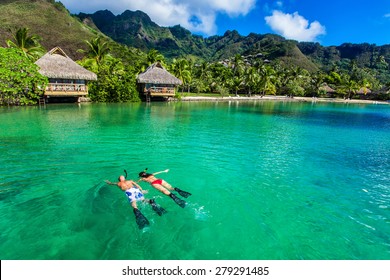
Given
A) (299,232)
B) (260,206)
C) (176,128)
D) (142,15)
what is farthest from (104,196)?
(142,15)

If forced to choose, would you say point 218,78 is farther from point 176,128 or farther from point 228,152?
point 228,152

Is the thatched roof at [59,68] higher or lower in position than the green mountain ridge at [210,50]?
lower

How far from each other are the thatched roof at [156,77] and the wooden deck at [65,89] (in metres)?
8.48

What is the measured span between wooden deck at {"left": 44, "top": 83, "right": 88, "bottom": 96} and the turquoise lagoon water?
16.6 meters

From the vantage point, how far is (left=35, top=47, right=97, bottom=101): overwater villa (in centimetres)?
2869

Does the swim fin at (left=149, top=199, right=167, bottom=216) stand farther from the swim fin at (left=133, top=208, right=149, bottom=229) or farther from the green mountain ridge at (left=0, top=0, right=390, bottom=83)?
the green mountain ridge at (left=0, top=0, right=390, bottom=83)

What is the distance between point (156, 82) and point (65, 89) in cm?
1274

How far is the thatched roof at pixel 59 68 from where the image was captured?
28469 millimetres

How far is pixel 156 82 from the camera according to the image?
125ft

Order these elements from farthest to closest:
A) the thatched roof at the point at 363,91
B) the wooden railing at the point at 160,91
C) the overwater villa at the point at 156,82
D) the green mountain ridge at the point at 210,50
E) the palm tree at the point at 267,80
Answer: the green mountain ridge at the point at 210,50
the thatched roof at the point at 363,91
the palm tree at the point at 267,80
the wooden railing at the point at 160,91
the overwater villa at the point at 156,82

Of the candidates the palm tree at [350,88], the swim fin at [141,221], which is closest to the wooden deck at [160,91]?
the swim fin at [141,221]

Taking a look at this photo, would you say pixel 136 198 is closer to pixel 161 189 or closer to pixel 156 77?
pixel 161 189

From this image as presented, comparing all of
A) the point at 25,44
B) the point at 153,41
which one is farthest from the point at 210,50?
the point at 25,44

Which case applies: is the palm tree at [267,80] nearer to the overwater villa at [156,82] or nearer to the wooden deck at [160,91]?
the overwater villa at [156,82]
